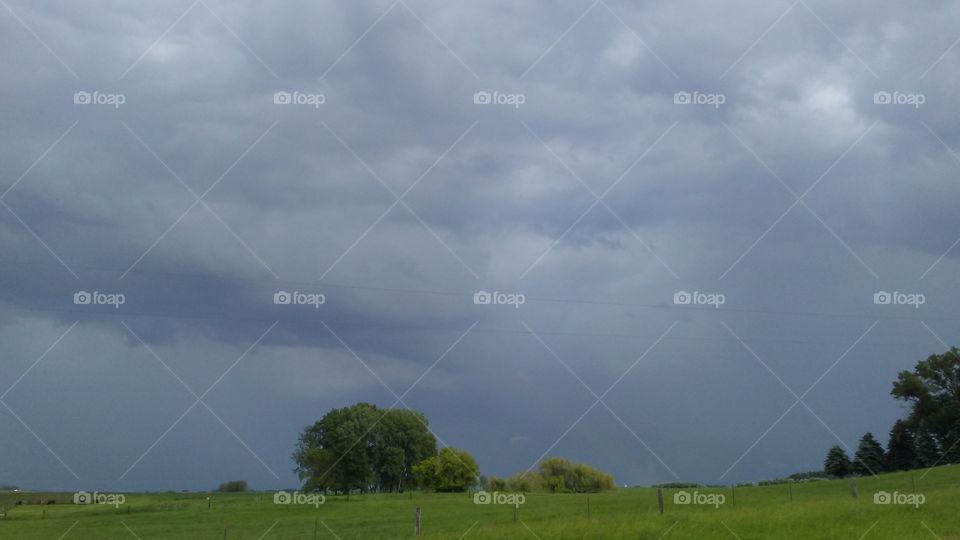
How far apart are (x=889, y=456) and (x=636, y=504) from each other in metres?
47.4

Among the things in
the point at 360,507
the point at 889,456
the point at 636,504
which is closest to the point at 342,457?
the point at 360,507

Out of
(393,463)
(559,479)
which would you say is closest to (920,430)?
(559,479)

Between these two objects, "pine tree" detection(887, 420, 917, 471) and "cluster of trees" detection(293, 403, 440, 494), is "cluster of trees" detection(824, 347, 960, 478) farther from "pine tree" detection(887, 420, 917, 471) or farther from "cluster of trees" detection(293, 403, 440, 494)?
"cluster of trees" detection(293, 403, 440, 494)

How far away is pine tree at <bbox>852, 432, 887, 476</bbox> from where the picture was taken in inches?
3206

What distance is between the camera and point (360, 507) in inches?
2594

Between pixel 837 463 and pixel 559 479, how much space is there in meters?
27.5

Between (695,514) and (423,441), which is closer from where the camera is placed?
(695,514)

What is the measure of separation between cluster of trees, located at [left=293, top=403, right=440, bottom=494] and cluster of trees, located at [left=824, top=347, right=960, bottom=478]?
4348 cm

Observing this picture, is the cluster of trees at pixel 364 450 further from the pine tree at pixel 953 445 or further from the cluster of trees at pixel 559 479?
the pine tree at pixel 953 445

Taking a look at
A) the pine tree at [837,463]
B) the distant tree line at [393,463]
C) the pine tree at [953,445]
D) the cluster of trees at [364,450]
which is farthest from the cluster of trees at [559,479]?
the pine tree at [953,445]

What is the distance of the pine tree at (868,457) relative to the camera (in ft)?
267

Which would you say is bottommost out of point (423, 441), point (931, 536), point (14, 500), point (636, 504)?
point (931, 536)

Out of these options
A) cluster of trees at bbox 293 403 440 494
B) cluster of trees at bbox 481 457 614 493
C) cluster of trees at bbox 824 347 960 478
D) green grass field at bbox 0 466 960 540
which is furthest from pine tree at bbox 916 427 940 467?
cluster of trees at bbox 293 403 440 494

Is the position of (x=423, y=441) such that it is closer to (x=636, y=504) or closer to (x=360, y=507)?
(x=360, y=507)
